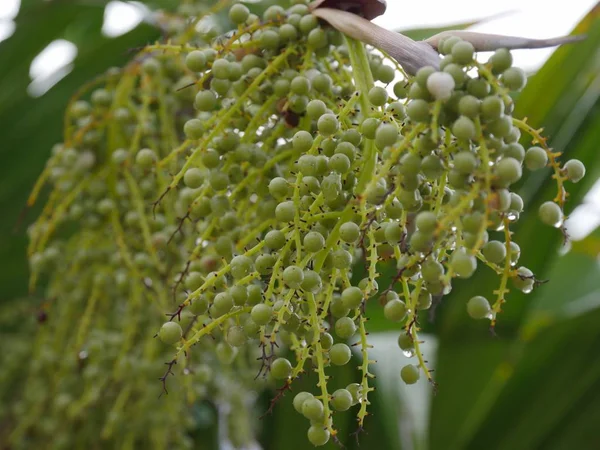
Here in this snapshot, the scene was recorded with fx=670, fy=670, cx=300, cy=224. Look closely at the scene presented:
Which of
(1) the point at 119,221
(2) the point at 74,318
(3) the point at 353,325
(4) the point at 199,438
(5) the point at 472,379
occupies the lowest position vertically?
(4) the point at 199,438

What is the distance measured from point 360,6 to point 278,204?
20 centimetres

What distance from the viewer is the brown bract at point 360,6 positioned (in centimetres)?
56

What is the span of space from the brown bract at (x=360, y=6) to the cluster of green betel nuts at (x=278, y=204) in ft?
0.09

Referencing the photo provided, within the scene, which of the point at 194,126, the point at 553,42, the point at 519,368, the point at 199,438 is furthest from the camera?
the point at 199,438

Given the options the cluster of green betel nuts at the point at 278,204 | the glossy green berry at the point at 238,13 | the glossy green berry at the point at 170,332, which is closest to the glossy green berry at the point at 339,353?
the cluster of green betel nuts at the point at 278,204

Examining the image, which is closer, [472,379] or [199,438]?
[472,379]

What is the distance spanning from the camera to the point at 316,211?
0.49 meters

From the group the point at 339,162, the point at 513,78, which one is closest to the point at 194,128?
the point at 339,162

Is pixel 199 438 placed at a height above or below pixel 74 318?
below

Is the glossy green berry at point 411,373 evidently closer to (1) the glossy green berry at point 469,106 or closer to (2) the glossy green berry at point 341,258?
(2) the glossy green berry at point 341,258

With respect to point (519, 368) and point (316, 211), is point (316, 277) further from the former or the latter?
point (519, 368)

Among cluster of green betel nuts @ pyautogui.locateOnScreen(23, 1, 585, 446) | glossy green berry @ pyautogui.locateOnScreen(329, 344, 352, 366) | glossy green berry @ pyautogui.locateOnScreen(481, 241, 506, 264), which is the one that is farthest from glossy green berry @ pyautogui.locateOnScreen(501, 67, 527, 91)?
A: glossy green berry @ pyautogui.locateOnScreen(329, 344, 352, 366)

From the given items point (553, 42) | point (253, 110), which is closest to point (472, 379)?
point (253, 110)

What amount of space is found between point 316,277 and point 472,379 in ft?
2.54
